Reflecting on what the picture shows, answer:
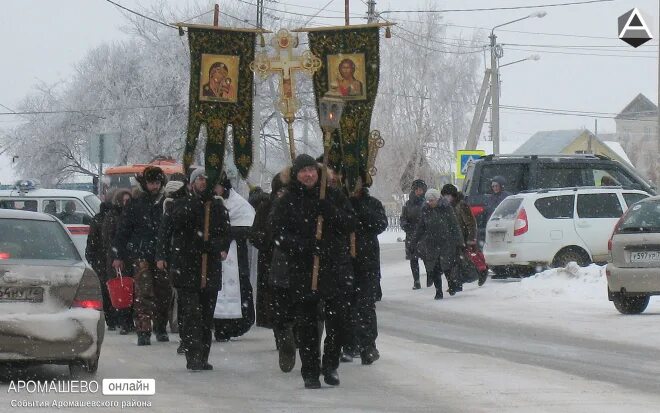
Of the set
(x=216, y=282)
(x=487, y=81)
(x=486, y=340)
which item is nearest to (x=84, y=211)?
(x=486, y=340)

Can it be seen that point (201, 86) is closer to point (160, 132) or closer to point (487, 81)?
point (487, 81)

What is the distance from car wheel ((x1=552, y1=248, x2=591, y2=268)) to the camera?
79.8 ft

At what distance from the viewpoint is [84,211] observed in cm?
2248

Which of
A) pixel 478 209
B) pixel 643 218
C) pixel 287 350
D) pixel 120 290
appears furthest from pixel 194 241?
pixel 478 209

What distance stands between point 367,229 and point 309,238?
1.67 meters

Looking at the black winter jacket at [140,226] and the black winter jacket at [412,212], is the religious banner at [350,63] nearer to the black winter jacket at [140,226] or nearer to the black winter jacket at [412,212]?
the black winter jacket at [140,226]

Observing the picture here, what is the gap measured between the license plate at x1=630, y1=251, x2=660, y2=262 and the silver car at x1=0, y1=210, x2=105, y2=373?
809 centimetres

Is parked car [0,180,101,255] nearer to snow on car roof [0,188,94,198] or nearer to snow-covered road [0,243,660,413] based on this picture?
snow on car roof [0,188,94,198]

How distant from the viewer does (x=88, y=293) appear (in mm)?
10992

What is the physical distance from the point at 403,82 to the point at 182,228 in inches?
2065

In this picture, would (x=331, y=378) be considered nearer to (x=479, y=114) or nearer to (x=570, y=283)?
(x=570, y=283)

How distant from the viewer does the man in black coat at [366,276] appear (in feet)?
40.0

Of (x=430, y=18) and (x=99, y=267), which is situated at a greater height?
(x=430, y=18)

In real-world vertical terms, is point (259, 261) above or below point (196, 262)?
below
